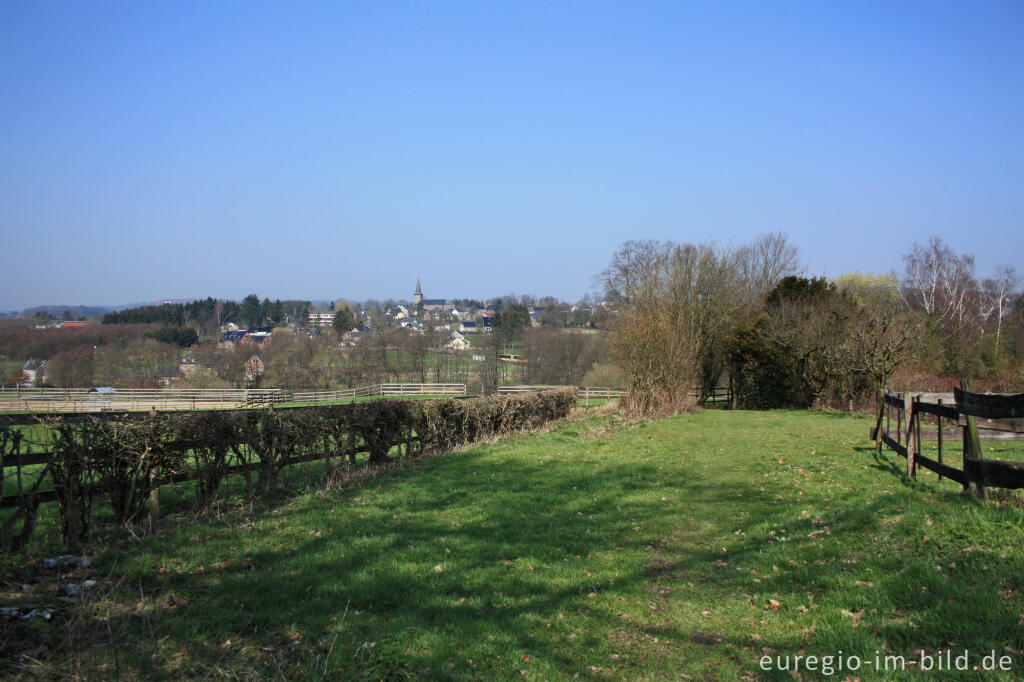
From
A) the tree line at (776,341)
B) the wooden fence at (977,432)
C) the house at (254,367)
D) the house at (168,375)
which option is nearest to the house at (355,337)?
the house at (254,367)

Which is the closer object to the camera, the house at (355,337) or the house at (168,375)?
the house at (168,375)

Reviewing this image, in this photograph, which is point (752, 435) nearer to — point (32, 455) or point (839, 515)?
point (839, 515)

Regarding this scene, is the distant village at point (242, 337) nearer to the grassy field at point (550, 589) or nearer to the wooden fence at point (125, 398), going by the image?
the wooden fence at point (125, 398)

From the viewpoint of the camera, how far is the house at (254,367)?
5056cm

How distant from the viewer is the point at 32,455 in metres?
6.72

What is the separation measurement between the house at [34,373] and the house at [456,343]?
3340 cm

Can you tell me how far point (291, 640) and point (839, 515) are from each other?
237 inches

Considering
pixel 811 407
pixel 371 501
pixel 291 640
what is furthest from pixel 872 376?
pixel 291 640

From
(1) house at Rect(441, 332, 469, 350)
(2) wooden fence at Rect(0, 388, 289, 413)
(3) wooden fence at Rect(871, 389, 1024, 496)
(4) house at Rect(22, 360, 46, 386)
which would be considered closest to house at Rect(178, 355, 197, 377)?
(2) wooden fence at Rect(0, 388, 289, 413)

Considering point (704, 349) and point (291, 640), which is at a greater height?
point (704, 349)

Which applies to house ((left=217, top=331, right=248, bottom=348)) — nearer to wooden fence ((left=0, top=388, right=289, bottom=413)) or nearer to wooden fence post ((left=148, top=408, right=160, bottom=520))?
wooden fence ((left=0, top=388, right=289, bottom=413))

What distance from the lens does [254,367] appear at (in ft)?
168

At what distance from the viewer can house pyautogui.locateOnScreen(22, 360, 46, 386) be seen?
42312 mm

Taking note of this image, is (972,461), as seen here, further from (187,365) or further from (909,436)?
(187,365)
